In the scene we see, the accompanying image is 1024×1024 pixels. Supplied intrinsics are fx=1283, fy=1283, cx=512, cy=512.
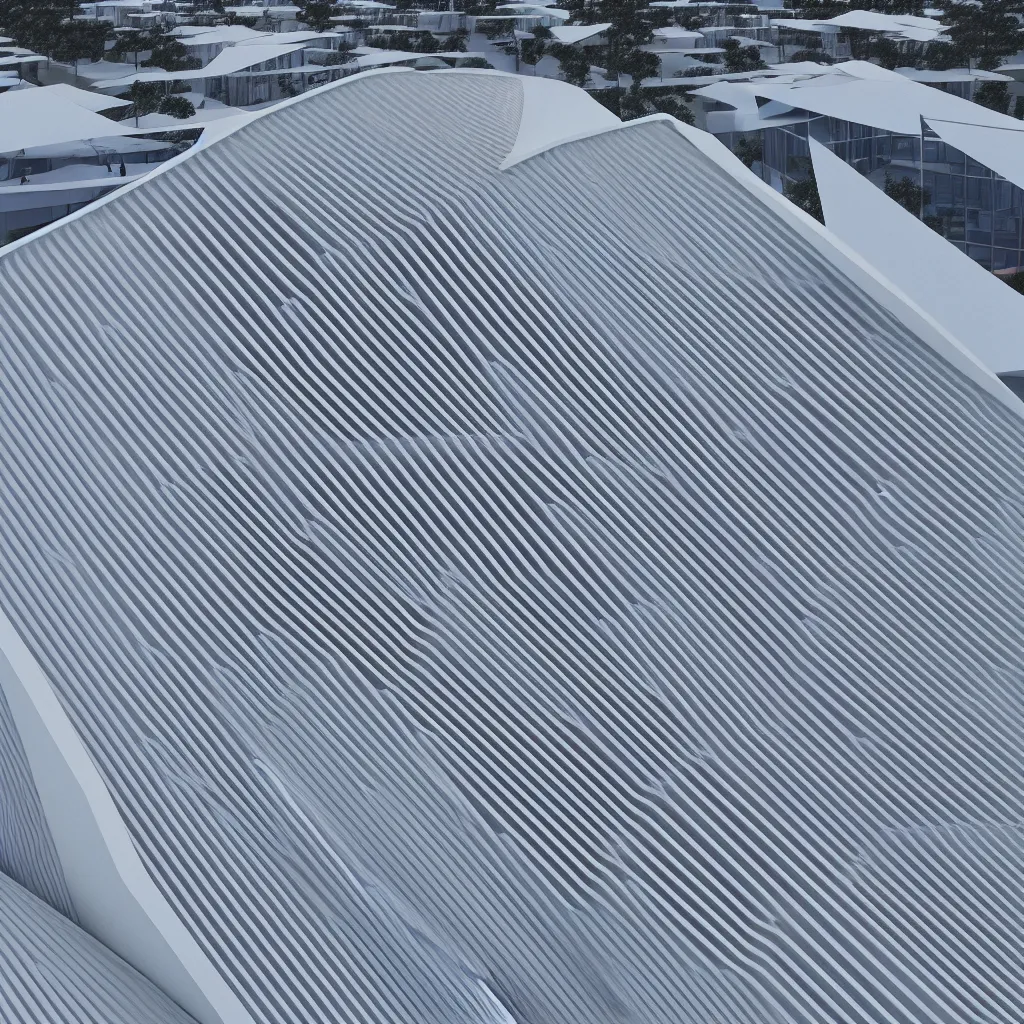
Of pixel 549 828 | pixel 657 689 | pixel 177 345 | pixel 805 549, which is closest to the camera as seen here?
pixel 549 828

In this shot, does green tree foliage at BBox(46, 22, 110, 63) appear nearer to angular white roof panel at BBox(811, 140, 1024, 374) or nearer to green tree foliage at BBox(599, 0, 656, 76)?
green tree foliage at BBox(599, 0, 656, 76)

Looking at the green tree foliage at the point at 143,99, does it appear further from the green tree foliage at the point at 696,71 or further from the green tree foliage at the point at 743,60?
the green tree foliage at the point at 743,60

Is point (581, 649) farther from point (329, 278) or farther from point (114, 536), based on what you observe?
point (329, 278)

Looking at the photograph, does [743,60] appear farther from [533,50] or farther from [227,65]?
[227,65]

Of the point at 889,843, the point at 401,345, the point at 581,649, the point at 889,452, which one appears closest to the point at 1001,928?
the point at 889,843

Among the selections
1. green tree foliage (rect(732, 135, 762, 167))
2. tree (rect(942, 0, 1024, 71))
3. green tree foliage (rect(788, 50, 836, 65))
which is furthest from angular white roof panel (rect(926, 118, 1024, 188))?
green tree foliage (rect(788, 50, 836, 65))

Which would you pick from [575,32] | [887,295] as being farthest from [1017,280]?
[575,32]
